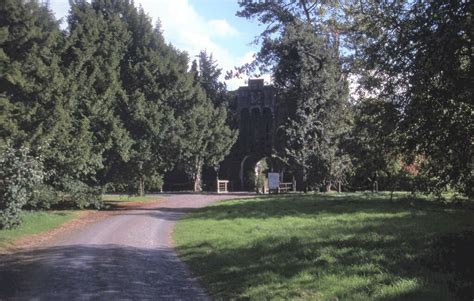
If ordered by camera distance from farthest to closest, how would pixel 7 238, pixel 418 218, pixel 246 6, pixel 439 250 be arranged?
pixel 246 6 → pixel 418 218 → pixel 7 238 → pixel 439 250

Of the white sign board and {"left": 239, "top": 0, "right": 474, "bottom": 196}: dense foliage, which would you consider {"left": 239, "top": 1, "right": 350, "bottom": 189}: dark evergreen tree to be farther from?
{"left": 239, "top": 0, "right": 474, "bottom": 196}: dense foliage

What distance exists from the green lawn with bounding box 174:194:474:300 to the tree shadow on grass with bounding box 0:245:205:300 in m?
0.61

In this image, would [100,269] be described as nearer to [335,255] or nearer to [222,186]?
[335,255]

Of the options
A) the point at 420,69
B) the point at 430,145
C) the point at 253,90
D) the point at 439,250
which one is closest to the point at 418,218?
the point at 439,250

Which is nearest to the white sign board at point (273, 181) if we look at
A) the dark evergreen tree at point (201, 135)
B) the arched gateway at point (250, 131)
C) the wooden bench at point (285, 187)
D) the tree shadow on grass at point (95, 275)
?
the wooden bench at point (285, 187)

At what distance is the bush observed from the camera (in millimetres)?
17609

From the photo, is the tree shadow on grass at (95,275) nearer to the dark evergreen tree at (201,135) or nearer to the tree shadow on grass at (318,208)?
the tree shadow on grass at (318,208)

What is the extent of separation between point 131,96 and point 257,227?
14.3 m

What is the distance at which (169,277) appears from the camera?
33.9 ft

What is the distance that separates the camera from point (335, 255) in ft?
35.1

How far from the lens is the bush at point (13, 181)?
57.8 ft

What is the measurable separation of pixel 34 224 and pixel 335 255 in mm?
12956

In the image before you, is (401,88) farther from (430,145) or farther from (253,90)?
(253,90)

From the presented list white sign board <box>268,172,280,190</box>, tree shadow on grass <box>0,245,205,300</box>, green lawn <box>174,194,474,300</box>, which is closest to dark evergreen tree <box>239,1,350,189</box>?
white sign board <box>268,172,280,190</box>
